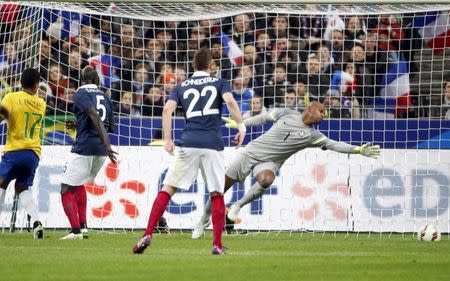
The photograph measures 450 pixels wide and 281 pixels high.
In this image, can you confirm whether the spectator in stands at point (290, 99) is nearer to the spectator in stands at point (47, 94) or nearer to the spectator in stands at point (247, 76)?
the spectator in stands at point (247, 76)

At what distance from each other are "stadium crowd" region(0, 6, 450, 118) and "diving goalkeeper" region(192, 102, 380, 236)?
3121 mm

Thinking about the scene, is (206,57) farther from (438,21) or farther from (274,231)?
(438,21)

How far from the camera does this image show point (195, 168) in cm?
1327

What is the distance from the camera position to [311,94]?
71.4 ft

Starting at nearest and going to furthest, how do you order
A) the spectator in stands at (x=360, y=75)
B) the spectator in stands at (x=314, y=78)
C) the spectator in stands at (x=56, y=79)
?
the spectator in stands at (x=56, y=79), the spectator in stands at (x=360, y=75), the spectator in stands at (x=314, y=78)

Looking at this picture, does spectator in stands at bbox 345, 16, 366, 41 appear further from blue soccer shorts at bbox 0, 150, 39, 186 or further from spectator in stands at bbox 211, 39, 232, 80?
blue soccer shorts at bbox 0, 150, 39, 186

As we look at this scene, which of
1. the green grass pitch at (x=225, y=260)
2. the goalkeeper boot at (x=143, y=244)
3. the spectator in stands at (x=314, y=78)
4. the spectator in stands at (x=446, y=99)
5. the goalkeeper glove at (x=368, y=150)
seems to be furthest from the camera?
the spectator in stands at (x=314, y=78)

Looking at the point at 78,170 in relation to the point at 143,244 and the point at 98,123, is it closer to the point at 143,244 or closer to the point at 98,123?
the point at 98,123

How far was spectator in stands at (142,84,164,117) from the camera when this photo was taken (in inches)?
846

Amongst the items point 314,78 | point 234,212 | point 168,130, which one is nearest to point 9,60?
point 314,78

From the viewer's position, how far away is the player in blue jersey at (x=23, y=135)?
16.3 meters

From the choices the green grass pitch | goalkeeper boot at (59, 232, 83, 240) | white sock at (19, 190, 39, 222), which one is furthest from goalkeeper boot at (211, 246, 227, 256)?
white sock at (19, 190, 39, 222)

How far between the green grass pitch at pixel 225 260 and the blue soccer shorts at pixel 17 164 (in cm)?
89

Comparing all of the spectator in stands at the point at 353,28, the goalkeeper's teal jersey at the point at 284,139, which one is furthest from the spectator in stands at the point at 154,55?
the goalkeeper's teal jersey at the point at 284,139
